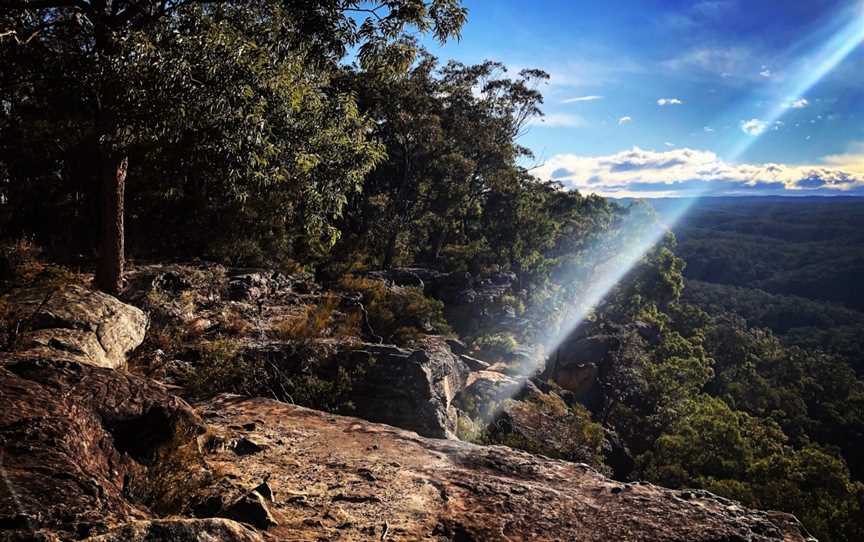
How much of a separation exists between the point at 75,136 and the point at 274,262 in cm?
683

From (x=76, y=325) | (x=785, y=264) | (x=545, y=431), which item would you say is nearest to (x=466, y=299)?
(x=545, y=431)

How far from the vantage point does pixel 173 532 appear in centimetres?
239

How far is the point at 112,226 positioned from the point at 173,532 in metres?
8.10

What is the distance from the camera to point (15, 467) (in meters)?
2.69

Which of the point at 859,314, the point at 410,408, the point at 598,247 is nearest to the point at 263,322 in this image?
the point at 410,408

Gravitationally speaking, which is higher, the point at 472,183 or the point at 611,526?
the point at 472,183

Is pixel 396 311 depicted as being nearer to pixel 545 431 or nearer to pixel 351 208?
pixel 545 431

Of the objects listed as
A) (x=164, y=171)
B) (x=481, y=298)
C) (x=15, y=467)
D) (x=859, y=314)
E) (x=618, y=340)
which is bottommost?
(x=859, y=314)

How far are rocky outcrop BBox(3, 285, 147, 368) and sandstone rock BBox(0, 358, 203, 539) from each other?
73.8 inches

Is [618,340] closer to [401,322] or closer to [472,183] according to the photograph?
[472,183]

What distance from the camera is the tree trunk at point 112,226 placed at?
28.0ft

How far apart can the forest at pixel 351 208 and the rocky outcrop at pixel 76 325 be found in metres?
0.28

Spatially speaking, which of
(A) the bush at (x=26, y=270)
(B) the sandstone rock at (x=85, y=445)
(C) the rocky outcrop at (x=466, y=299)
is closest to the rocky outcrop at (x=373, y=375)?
(A) the bush at (x=26, y=270)

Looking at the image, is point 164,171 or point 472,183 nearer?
point 164,171
